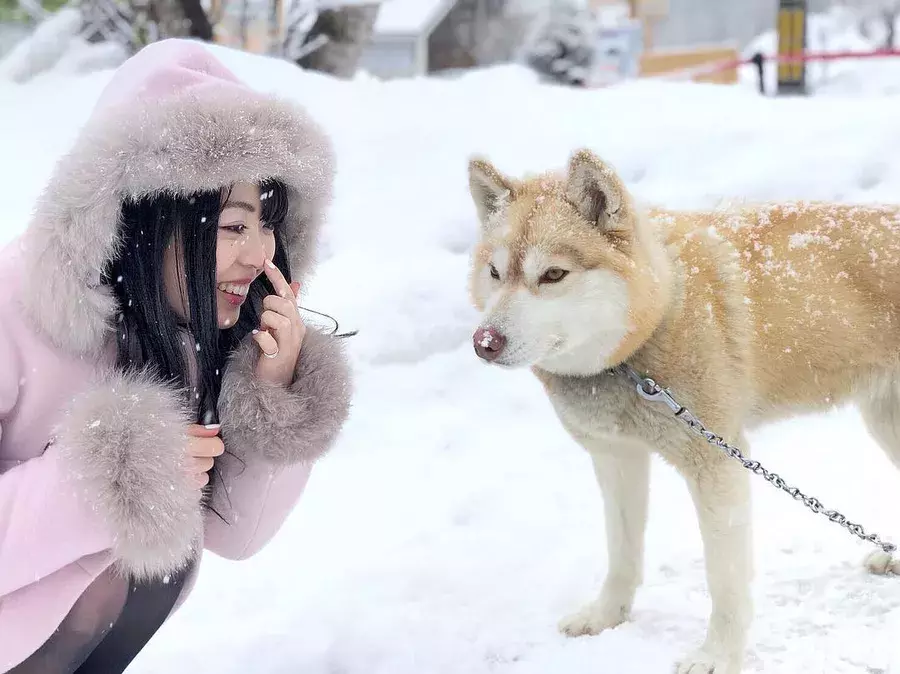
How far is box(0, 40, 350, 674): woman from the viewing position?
5.21ft

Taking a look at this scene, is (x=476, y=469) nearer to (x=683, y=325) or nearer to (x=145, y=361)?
(x=683, y=325)

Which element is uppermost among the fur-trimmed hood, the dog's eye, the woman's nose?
the fur-trimmed hood

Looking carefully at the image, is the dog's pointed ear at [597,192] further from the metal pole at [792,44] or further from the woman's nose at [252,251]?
the metal pole at [792,44]

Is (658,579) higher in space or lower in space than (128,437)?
lower

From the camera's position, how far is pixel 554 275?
2084 millimetres

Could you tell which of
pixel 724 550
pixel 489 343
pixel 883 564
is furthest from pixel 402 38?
pixel 724 550

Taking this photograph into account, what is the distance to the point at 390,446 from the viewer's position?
4020mm

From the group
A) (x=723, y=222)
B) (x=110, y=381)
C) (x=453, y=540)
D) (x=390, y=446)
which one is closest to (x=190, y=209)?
(x=110, y=381)

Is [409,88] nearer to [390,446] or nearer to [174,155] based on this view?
[390,446]

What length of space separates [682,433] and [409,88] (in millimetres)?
6079

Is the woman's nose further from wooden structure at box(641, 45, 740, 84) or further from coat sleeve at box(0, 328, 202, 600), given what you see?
wooden structure at box(641, 45, 740, 84)

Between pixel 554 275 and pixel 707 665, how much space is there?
46.9 inches

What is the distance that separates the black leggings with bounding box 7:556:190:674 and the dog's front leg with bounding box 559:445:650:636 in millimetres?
1300

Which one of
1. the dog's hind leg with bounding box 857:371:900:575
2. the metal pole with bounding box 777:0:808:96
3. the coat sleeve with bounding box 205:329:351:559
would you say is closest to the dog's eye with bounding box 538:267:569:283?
the coat sleeve with bounding box 205:329:351:559
